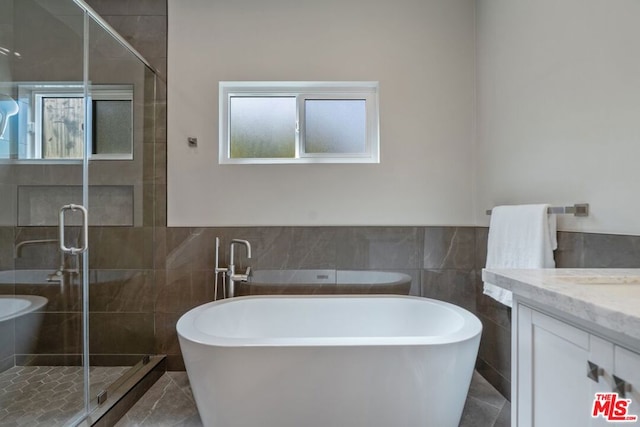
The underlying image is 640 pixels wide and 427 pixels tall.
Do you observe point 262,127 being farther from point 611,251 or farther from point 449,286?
point 611,251

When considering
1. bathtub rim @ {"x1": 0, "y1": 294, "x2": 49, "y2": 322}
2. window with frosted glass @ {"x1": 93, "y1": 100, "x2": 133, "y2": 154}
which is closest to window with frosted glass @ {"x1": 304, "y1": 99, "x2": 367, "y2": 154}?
window with frosted glass @ {"x1": 93, "y1": 100, "x2": 133, "y2": 154}

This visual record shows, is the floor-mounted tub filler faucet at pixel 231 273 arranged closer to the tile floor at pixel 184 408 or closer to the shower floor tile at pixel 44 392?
the tile floor at pixel 184 408

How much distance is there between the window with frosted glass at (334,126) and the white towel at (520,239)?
1109mm

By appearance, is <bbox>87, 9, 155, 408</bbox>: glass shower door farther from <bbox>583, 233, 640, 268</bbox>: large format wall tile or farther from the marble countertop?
<bbox>583, 233, 640, 268</bbox>: large format wall tile

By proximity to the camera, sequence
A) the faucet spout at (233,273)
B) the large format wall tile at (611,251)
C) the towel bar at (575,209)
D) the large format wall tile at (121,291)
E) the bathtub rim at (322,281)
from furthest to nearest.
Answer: the bathtub rim at (322,281) < the faucet spout at (233,273) < the large format wall tile at (121,291) < the towel bar at (575,209) < the large format wall tile at (611,251)

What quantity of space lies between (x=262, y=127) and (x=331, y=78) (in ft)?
2.07

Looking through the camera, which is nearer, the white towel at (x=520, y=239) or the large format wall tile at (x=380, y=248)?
the white towel at (x=520, y=239)

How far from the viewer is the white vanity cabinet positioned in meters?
0.58

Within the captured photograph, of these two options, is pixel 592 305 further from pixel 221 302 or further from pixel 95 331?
pixel 95 331

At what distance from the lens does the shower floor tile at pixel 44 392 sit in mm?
1539

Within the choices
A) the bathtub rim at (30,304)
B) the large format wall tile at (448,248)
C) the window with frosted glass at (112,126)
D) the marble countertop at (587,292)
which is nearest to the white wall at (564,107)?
the large format wall tile at (448,248)

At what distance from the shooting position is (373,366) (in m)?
1.35

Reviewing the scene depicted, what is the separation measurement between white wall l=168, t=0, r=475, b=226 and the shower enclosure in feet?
1.58
